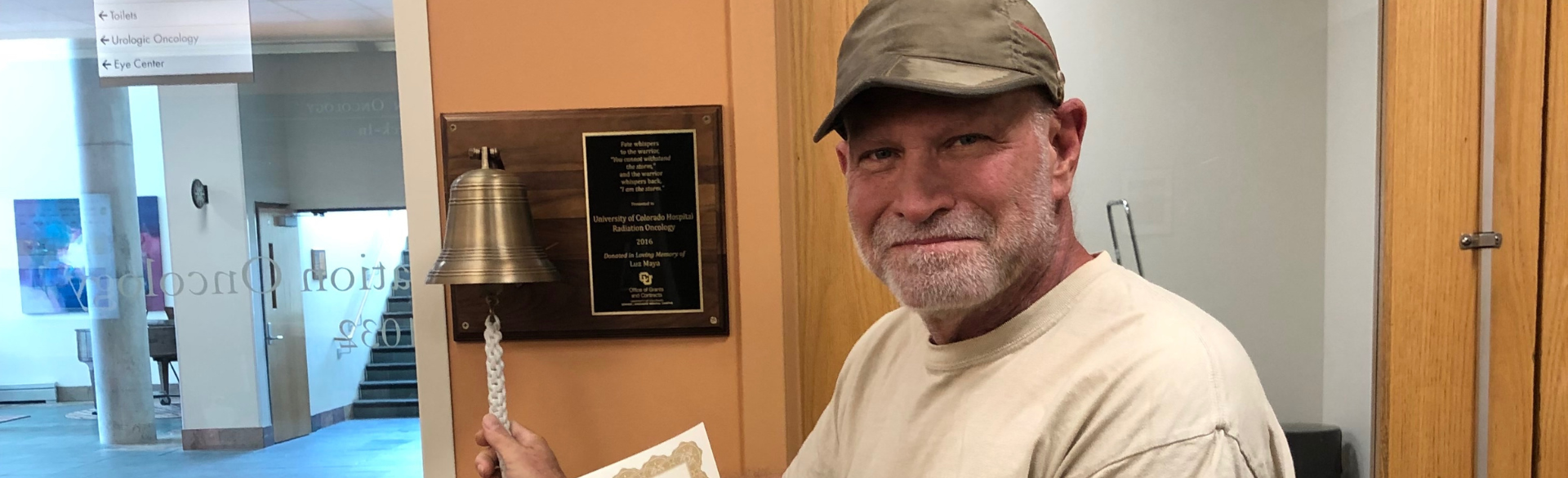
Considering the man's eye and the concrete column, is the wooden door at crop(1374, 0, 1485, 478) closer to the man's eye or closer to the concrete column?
the man's eye

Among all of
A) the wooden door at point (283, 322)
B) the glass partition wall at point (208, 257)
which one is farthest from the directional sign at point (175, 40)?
the wooden door at point (283, 322)

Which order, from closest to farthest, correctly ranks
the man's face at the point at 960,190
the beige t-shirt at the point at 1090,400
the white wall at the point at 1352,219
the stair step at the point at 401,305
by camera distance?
the beige t-shirt at the point at 1090,400
the man's face at the point at 960,190
the white wall at the point at 1352,219
the stair step at the point at 401,305

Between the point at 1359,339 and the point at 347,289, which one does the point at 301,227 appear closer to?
the point at 347,289

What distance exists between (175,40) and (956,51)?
62.6 inches

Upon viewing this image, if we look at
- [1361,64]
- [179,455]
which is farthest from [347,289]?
[1361,64]

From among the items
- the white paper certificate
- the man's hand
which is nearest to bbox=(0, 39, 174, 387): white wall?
the man's hand

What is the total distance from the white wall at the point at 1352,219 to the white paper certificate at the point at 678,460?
1.22 meters

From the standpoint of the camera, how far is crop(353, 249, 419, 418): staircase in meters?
1.58

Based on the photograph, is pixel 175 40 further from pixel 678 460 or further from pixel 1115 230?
pixel 1115 230

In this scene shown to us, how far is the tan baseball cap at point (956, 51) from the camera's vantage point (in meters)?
0.67

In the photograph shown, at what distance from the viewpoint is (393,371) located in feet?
5.46

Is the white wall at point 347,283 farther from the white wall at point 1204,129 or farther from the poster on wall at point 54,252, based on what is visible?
the white wall at point 1204,129

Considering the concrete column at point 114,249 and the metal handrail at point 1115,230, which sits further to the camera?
the concrete column at point 114,249

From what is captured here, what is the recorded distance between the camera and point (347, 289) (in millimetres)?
→ 1649
